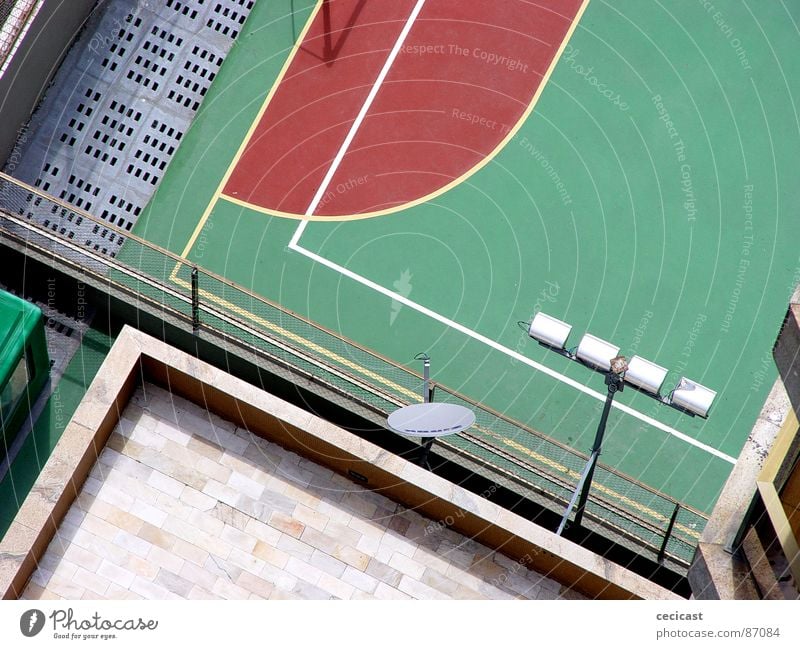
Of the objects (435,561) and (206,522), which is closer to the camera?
(206,522)

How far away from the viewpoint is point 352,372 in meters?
20.5

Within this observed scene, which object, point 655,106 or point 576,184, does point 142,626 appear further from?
point 655,106

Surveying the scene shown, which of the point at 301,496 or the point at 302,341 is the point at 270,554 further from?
the point at 302,341

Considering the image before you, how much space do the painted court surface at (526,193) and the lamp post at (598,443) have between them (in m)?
3.16

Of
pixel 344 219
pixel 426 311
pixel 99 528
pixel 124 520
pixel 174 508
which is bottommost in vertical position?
pixel 99 528

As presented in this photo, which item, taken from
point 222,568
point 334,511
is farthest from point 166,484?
point 334,511

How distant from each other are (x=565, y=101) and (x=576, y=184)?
1.63 m

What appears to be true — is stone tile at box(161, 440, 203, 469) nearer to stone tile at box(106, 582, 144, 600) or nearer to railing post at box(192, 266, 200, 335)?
stone tile at box(106, 582, 144, 600)

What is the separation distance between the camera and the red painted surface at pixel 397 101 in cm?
2348

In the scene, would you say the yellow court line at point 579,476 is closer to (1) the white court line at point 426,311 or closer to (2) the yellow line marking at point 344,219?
(2) the yellow line marking at point 344,219

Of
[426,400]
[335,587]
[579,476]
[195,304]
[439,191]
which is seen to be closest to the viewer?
[335,587]

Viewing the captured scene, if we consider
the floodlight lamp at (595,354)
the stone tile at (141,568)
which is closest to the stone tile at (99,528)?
the stone tile at (141,568)

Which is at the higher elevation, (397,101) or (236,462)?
(397,101)

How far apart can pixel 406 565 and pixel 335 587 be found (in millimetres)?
1033
